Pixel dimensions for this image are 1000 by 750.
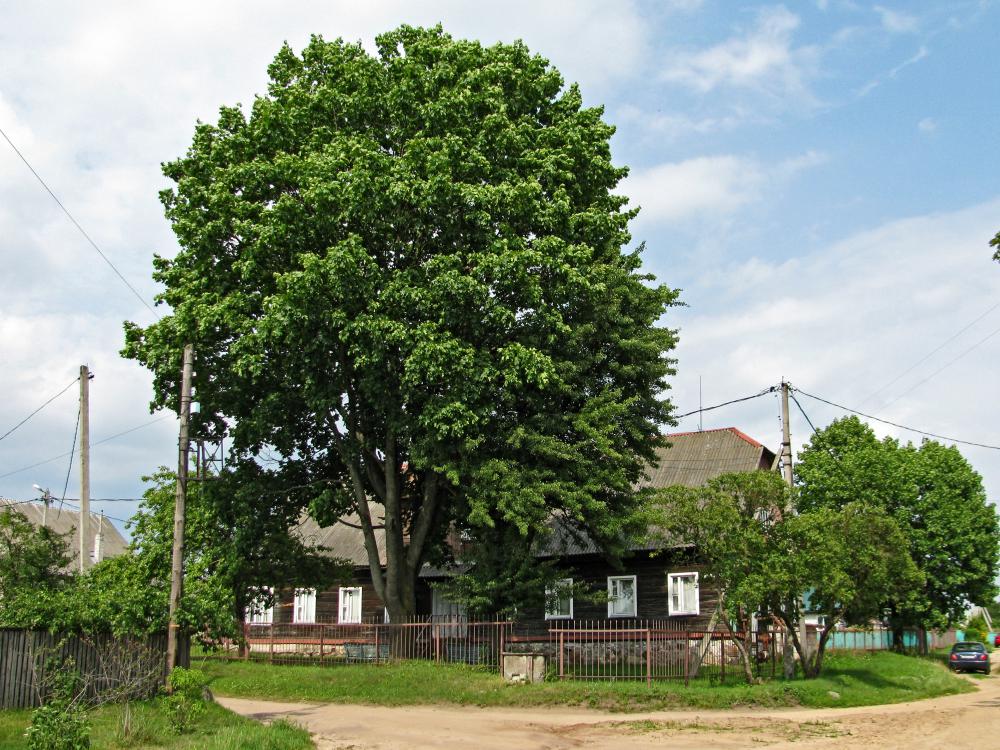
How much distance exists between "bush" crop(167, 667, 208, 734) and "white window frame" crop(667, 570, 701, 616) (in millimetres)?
17651

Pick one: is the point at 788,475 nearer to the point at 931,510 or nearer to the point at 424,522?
the point at 424,522

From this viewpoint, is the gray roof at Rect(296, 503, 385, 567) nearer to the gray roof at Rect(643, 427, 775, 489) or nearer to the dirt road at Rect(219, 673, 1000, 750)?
the gray roof at Rect(643, 427, 775, 489)

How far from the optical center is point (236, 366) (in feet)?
77.8

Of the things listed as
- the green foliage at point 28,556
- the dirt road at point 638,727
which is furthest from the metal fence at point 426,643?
the green foliage at point 28,556

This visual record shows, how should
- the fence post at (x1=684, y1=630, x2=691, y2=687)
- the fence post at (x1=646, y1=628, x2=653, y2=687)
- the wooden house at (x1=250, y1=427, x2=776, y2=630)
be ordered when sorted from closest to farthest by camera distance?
the fence post at (x1=646, y1=628, x2=653, y2=687) → the fence post at (x1=684, y1=630, x2=691, y2=687) → the wooden house at (x1=250, y1=427, x2=776, y2=630)

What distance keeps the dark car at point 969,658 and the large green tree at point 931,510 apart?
1.11 m

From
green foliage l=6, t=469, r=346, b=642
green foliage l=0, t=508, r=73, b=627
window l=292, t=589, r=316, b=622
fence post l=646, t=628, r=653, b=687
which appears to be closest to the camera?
fence post l=646, t=628, r=653, b=687

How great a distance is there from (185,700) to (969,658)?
33727 millimetres

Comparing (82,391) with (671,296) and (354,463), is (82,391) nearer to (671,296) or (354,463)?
(354,463)

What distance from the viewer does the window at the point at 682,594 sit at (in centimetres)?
3095

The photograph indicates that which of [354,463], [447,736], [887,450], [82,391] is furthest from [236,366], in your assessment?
[887,450]

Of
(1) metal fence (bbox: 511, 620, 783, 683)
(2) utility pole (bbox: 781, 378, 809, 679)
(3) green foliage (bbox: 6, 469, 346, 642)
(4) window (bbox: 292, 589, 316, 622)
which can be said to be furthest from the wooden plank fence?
(4) window (bbox: 292, 589, 316, 622)

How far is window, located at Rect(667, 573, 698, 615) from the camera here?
102ft

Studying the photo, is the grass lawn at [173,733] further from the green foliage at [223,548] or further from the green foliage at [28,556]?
the green foliage at [28,556]
